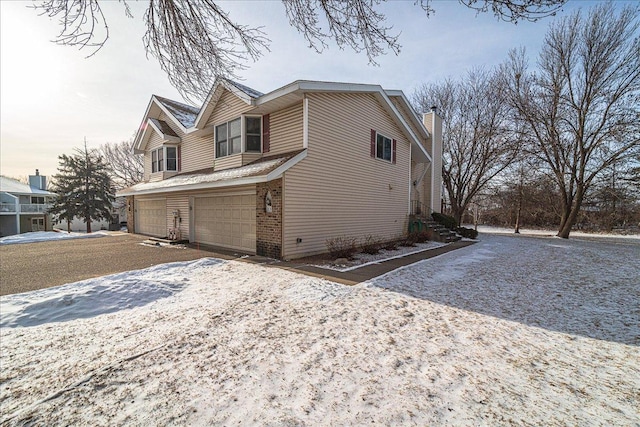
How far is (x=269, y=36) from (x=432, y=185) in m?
16.1

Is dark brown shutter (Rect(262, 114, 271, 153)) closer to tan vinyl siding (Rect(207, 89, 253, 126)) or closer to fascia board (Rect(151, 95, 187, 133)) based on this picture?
tan vinyl siding (Rect(207, 89, 253, 126))

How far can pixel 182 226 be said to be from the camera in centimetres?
1372

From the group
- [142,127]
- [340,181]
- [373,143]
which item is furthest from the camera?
[142,127]

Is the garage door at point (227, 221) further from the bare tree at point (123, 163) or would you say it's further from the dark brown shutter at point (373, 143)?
the bare tree at point (123, 163)

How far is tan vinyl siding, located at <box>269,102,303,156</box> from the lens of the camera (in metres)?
9.40

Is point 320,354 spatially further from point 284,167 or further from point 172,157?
point 172,157

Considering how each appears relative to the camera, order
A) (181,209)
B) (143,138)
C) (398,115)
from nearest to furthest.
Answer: (398,115) → (181,209) → (143,138)

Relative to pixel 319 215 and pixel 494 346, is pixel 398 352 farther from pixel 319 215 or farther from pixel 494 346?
pixel 319 215

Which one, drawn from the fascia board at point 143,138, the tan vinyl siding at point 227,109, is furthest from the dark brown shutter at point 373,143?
the fascia board at point 143,138

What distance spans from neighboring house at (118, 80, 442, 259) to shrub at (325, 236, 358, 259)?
244 mm

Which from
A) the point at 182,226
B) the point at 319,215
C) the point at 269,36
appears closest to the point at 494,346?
the point at 269,36

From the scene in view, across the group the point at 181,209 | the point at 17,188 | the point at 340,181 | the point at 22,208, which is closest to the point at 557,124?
the point at 340,181

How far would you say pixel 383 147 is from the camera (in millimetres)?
12984

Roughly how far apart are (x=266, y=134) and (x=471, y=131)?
1840 cm
